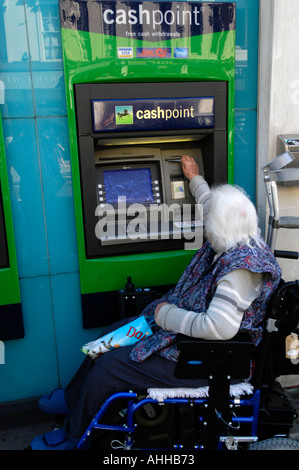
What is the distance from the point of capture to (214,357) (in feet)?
5.73

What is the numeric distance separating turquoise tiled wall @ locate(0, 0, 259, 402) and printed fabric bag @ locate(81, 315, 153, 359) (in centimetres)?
60

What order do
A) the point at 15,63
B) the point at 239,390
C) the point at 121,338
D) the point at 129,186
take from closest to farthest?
the point at 239,390, the point at 121,338, the point at 15,63, the point at 129,186

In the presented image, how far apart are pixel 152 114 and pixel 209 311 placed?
1.23m

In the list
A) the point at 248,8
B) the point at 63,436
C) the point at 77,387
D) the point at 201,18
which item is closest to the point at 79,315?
the point at 77,387

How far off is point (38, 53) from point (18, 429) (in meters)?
2.33

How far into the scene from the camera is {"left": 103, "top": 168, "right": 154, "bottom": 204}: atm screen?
249cm

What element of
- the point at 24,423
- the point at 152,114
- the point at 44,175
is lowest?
the point at 24,423

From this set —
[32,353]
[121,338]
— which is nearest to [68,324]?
[32,353]

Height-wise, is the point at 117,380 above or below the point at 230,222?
below

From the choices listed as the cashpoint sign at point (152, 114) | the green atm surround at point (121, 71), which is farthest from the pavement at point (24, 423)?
the cashpoint sign at point (152, 114)

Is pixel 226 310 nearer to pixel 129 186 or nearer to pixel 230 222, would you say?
pixel 230 222

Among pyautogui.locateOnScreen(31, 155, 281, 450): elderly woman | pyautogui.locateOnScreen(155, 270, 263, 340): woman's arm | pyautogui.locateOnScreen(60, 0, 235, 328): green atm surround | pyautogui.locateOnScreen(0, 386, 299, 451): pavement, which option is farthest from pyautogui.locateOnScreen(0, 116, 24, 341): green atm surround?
pyautogui.locateOnScreen(155, 270, 263, 340): woman's arm

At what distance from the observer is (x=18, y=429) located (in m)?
2.63
